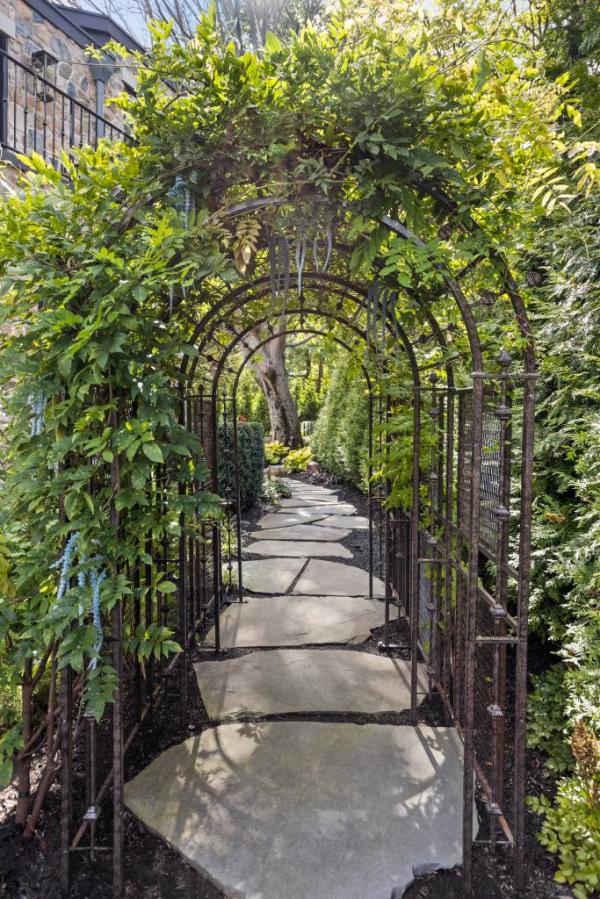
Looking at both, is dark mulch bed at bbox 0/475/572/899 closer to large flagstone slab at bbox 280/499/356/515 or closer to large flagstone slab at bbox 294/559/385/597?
large flagstone slab at bbox 294/559/385/597

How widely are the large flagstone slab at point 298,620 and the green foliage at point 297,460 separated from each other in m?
6.78

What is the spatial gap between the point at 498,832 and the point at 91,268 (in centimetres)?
221

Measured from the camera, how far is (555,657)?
2785mm

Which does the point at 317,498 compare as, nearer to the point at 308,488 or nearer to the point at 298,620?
the point at 308,488

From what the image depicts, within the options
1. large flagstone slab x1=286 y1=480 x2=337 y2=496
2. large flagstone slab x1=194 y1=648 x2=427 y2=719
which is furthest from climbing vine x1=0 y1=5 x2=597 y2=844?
large flagstone slab x1=286 y1=480 x2=337 y2=496

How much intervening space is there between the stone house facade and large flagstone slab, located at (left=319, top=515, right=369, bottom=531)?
4602 mm

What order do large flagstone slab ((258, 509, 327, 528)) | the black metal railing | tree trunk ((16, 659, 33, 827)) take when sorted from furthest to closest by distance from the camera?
1. large flagstone slab ((258, 509, 327, 528))
2. the black metal railing
3. tree trunk ((16, 659, 33, 827))

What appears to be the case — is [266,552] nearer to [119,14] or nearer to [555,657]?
[555,657]

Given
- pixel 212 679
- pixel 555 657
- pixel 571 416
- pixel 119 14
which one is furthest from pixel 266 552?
pixel 119 14

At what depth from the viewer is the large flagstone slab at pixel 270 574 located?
14.2 feet

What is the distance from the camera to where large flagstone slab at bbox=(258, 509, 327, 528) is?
6.72 metres

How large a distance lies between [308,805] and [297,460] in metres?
9.03

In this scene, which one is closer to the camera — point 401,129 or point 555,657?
point 401,129

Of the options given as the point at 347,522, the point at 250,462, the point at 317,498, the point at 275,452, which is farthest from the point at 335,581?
the point at 275,452
